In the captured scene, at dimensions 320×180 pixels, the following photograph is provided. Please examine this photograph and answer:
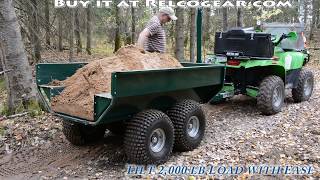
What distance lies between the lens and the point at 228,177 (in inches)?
192

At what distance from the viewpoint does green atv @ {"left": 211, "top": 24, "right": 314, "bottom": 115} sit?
7684 mm

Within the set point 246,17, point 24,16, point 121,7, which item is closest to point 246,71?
point 24,16

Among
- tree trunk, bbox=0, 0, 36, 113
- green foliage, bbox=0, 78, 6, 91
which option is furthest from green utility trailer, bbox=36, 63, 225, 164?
green foliage, bbox=0, 78, 6, 91

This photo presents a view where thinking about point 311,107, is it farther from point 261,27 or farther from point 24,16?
point 24,16

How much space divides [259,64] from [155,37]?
7.66 feet

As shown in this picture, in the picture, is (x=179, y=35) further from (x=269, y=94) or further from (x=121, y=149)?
(x=121, y=149)

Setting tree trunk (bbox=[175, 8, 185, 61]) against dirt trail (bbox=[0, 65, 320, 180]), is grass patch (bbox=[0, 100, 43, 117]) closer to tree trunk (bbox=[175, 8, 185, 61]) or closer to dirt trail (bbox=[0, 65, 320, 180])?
dirt trail (bbox=[0, 65, 320, 180])

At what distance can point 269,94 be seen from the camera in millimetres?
7566

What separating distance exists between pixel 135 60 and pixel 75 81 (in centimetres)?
87

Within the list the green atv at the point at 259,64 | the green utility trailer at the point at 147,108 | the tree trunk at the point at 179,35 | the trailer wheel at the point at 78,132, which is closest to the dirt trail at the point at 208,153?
the trailer wheel at the point at 78,132

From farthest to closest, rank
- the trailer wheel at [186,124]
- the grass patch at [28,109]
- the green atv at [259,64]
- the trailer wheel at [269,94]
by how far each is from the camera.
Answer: the green atv at [259,64] < the trailer wheel at [269,94] < the grass patch at [28,109] < the trailer wheel at [186,124]

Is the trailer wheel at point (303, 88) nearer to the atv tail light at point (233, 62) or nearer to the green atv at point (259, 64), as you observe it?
the green atv at point (259, 64)

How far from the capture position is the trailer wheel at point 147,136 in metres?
4.93

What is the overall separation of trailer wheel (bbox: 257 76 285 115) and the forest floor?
10.1 inches
